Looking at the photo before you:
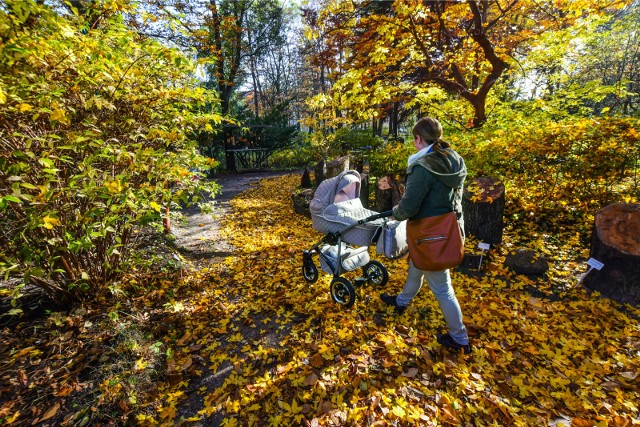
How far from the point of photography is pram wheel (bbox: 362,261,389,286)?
12.5 feet

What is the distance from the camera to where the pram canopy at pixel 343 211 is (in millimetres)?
3291

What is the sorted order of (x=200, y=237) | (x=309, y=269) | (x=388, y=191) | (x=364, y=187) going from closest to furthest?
1. (x=309, y=269)
2. (x=388, y=191)
3. (x=200, y=237)
4. (x=364, y=187)

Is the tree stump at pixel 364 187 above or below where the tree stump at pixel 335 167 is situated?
below

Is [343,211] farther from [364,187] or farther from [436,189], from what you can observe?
[364,187]

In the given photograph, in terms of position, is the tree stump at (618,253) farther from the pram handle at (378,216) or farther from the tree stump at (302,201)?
the tree stump at (302,201)

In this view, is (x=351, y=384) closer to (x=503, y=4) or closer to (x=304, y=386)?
(x=304, y=386)

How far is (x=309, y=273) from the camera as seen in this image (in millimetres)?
4129

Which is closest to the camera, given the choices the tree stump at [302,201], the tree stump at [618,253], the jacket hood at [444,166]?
the jacket hood at [444,166]

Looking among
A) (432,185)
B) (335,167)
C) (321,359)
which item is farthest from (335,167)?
(321,359)

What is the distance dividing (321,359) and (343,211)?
1.60 m

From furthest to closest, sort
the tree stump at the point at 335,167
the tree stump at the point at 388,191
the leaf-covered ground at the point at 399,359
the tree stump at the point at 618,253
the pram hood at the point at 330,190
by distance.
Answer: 1. the tree stump at the point at 335,167
2. the tree stump at the point at 388,191
3. the pram hood at the point at 330,190
4. the tree stump at the point at 618,253
5. the leaf-covered ground at the point at 399,359

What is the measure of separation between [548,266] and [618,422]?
2447 millimetres

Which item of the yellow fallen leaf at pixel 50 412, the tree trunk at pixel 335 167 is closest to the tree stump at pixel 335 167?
the tree trunk at pixel 335 167

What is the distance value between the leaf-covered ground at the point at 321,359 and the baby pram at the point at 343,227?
388 mm
